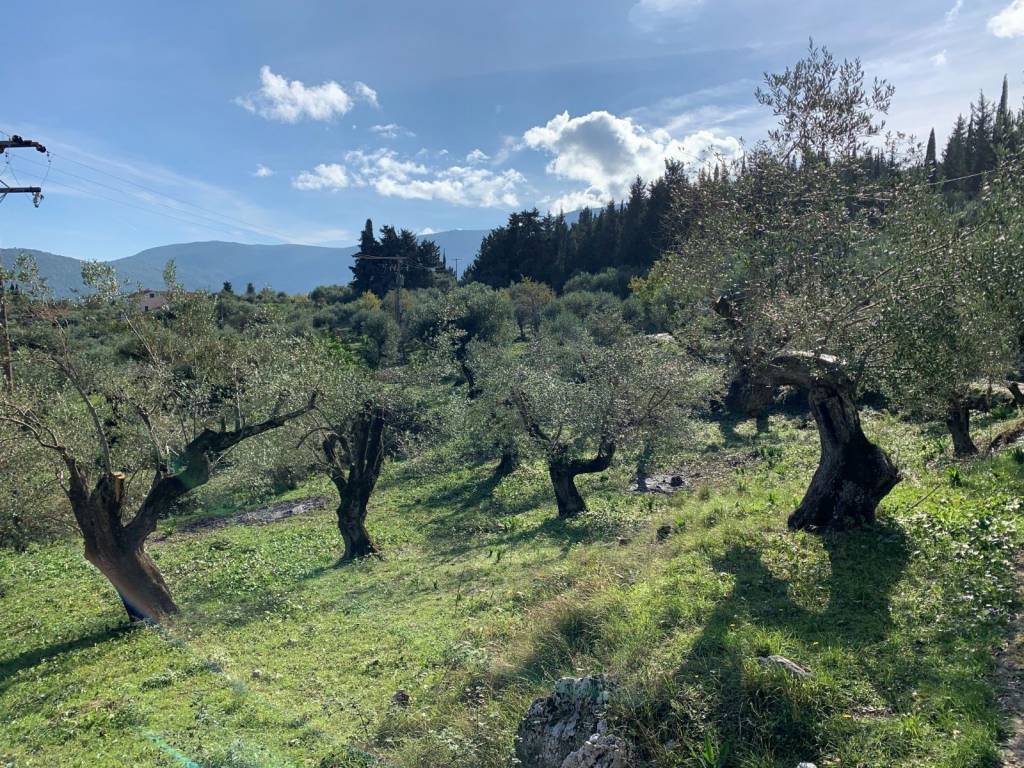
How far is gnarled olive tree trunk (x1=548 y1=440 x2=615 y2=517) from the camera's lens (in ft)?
71.2

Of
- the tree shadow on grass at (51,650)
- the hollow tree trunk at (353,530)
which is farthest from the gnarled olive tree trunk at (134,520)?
the hollow tree trunk at (353,530)

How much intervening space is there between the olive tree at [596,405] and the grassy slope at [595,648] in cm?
415

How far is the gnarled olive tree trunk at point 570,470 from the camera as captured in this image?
854 inches

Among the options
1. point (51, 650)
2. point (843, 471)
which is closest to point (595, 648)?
point (843, 471)

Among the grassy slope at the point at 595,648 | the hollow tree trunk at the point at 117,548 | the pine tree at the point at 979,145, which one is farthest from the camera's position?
the pine tree at the point at 979,145

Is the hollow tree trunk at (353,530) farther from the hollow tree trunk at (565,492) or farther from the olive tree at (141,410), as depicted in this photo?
the hollow tree trunk at (565,492)

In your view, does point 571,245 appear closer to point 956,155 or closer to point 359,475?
point 956,155

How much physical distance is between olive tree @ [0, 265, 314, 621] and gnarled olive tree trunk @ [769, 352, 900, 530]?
1224 cm

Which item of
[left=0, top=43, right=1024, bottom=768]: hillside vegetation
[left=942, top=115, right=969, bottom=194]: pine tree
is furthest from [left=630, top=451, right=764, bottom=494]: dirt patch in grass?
[left=942, top=115, right=969, bottom=194]: pine tree

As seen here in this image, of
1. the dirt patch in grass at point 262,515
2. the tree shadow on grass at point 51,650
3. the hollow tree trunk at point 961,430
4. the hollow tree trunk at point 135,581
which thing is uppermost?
the hollow tree trunk at point 961,430

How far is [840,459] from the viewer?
415 inches

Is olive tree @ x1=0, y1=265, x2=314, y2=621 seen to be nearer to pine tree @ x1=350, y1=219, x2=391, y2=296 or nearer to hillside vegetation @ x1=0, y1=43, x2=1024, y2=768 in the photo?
hillside vegetation @ x1=0, y1=43, x2=1024, y2=768

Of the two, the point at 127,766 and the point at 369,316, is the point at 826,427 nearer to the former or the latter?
the point at 127,766

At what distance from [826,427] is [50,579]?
23092 millimetres
